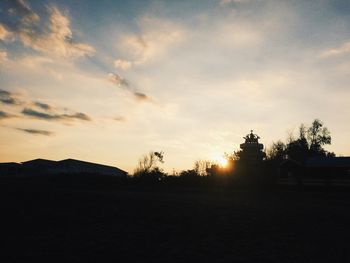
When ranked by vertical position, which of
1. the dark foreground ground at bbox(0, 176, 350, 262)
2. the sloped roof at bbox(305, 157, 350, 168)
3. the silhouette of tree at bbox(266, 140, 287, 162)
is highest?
the silhouette of tree at bbox(266, 140, 287, 162)

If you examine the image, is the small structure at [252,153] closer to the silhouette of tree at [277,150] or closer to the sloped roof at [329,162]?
the sloped roof at [329,162]

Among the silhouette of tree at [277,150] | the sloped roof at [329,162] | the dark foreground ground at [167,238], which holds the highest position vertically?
the silhouette of tree at [277,150]

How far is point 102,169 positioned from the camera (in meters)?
120

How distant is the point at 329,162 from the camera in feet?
155

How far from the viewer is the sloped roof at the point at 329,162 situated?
46.1 meters

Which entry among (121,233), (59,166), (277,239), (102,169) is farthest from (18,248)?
(102,169)

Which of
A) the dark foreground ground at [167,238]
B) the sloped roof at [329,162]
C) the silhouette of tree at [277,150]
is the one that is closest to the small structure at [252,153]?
the sloped roof at [329,162]

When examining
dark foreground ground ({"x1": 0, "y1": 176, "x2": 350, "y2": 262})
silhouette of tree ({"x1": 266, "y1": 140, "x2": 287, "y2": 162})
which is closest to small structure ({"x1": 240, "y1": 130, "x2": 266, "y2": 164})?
dark foreground ground ({"x1": 0, "y1": 176, "x2": 350, "y2": 262})

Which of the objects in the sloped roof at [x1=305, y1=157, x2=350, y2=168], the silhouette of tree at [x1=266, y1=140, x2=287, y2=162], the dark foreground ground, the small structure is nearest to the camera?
the dark foreground ground

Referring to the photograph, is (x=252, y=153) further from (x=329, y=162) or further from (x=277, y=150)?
(x=277, y=150)

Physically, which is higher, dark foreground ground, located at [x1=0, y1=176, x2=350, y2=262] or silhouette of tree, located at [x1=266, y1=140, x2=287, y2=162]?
silhouette of tree, located at [x1=266, y1=140, x2=287, y2=162]

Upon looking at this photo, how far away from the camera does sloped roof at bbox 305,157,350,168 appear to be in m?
46.1

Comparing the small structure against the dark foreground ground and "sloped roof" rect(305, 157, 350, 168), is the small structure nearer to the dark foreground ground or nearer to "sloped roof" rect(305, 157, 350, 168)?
"sloped roof" rect(305, 157, 350, 168)

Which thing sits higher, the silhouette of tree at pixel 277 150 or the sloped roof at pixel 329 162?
the silhouette of tree at pixel 277 150
